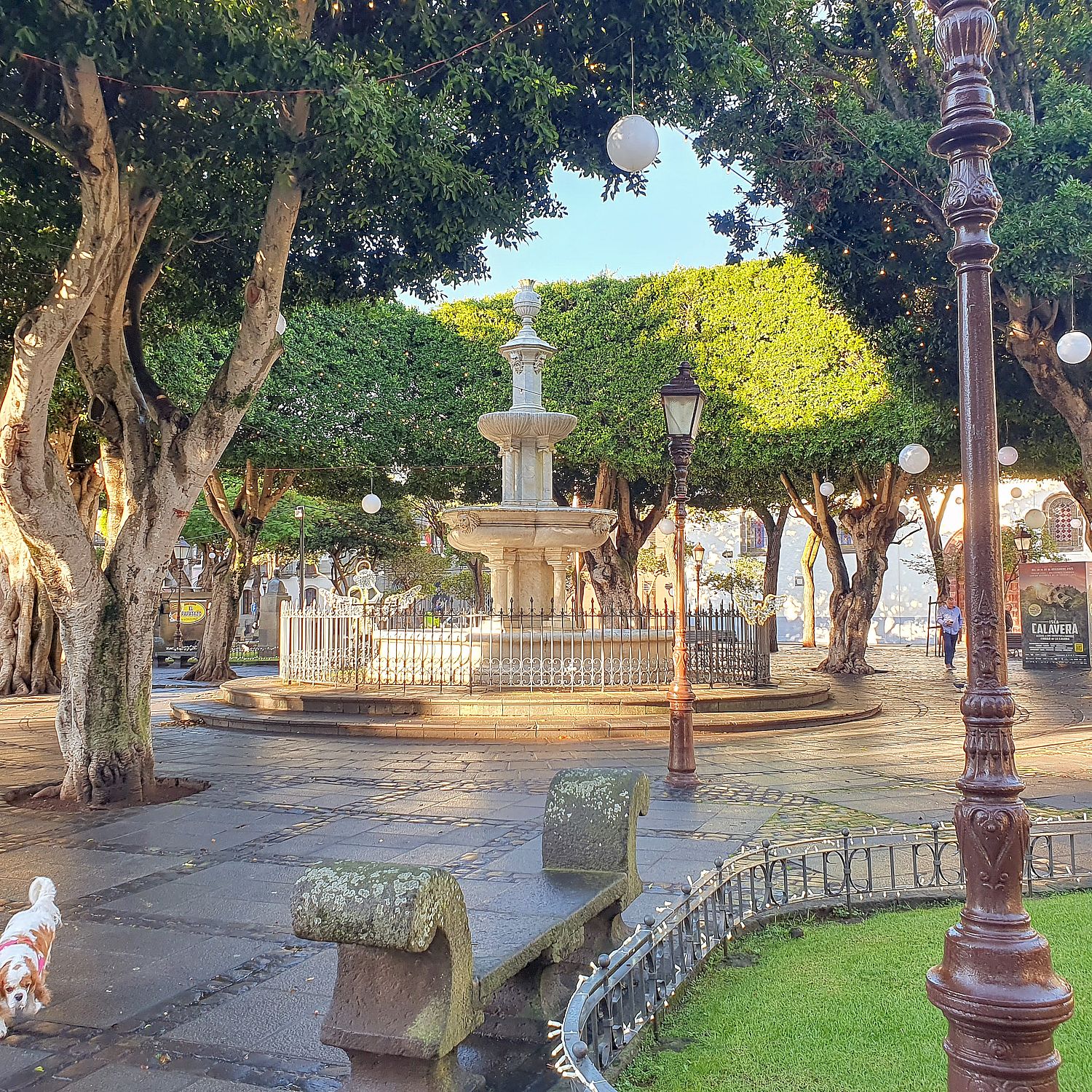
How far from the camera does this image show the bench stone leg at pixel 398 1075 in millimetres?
3127

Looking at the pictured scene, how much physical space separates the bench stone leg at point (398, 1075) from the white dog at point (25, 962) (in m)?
1.57

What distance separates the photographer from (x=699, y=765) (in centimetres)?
1065

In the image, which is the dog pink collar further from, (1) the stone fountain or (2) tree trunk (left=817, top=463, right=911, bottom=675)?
(2) tree trunk (left=817, top=463, right=911, bottom=675)

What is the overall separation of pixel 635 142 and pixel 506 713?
8.19 meters

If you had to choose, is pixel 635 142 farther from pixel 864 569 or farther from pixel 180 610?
pixel 180 610

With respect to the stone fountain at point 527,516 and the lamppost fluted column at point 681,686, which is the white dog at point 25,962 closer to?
the lamppost fluted column at point 681,686

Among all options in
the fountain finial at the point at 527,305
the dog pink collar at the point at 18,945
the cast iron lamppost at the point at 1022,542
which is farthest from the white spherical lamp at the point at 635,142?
the cast iron lamppost at the point at 1022,542

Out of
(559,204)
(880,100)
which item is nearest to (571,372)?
(880,100)

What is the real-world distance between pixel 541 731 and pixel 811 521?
14.6 m

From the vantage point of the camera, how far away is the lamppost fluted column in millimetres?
9211

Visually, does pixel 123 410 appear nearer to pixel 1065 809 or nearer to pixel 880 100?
pixel 1065 809

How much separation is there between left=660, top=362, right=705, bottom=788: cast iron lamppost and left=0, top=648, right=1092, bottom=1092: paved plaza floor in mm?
290

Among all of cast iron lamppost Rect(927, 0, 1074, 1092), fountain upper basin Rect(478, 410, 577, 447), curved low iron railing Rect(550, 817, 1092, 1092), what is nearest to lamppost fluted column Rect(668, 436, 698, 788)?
curved low iron railing Rect(550, 817, 1092, 1092)

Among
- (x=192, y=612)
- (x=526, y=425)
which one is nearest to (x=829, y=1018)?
(x=526, y=425)
